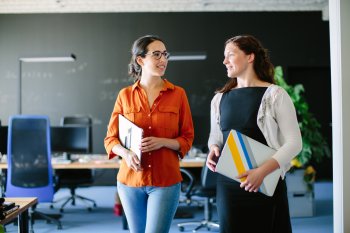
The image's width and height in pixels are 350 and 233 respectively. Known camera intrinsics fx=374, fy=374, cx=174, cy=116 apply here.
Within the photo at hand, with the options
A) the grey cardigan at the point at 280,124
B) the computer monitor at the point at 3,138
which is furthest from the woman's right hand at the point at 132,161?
the computer monitor at the point at 3,138

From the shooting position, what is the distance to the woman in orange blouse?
1607 millimetres

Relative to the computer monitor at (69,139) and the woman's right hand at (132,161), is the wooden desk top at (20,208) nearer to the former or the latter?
the woman's right hand at (132,161)

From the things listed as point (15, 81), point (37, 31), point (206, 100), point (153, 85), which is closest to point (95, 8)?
point (37, 31)

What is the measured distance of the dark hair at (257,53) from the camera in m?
1.51

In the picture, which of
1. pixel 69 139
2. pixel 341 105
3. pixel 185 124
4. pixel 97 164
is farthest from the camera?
pixel 69 139

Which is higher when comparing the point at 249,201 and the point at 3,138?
the point at 3,138

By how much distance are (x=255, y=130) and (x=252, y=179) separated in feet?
0.68

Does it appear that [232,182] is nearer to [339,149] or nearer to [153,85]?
[153,85]

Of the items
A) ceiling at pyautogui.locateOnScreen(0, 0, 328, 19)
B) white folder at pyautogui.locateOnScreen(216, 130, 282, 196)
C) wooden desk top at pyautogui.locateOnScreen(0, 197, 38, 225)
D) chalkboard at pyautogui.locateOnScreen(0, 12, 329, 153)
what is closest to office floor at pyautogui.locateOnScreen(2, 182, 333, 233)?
wooden desk top at pyautogui.locateOnScreen(0, 197, 38, 225)

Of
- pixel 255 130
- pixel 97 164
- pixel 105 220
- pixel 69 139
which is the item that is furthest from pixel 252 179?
pixel 69 139

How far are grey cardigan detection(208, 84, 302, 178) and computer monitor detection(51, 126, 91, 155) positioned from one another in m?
3.47

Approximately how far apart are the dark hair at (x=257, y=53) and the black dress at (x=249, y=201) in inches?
3.5

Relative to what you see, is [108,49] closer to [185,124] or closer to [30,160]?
[30,160]

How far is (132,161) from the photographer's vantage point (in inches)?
62.9
